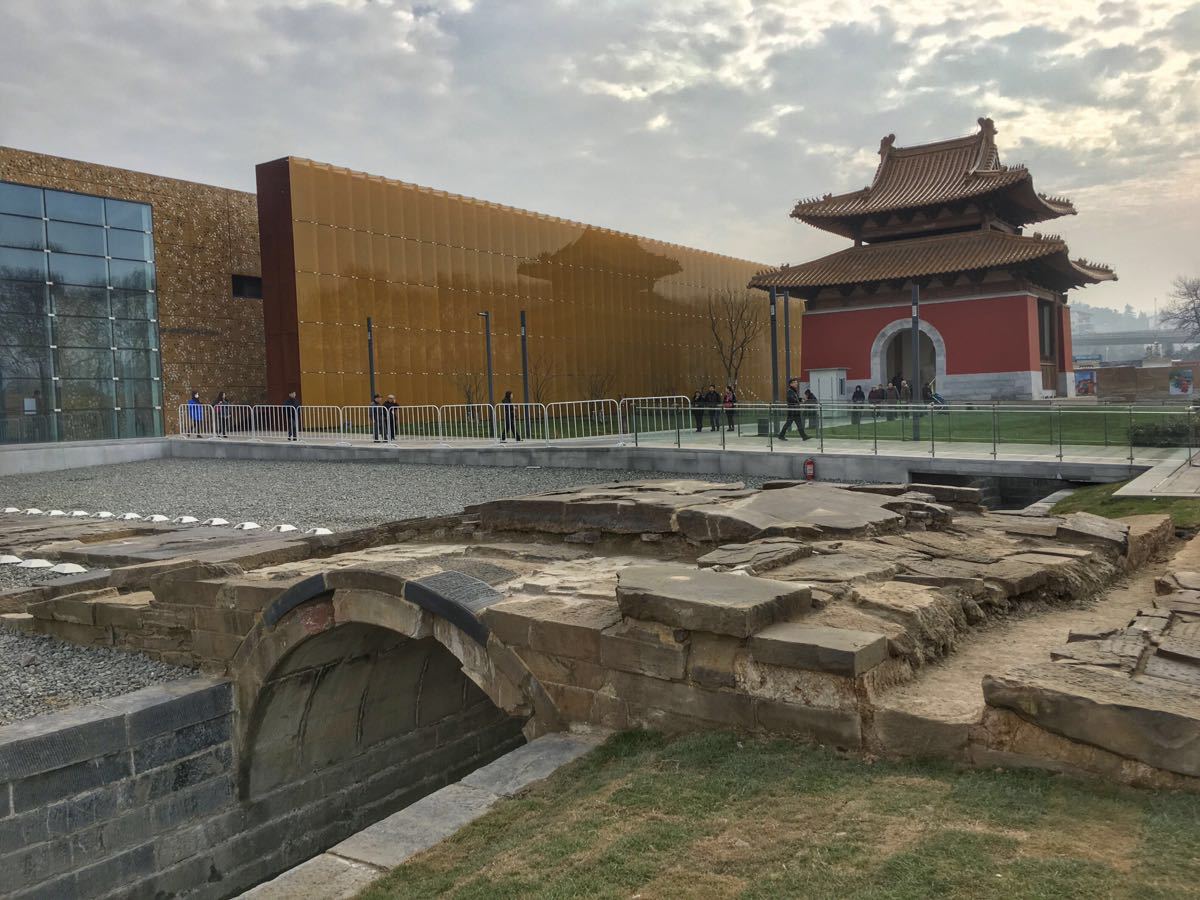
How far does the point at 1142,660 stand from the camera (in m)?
4.55

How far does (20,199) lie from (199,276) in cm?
593

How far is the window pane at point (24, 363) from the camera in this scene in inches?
970

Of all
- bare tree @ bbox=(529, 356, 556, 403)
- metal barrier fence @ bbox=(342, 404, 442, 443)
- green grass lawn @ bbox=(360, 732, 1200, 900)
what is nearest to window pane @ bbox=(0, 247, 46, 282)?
metal barrier fence @ bbox=(342, 404, 442, 443)

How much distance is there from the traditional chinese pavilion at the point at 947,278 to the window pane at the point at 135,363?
20.3 m

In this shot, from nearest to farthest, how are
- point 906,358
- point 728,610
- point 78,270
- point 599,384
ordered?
1. point 728,610
2. point 78,270
3. point 906,358
4. point 599,384

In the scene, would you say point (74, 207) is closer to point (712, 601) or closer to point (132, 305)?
point (132, 305)

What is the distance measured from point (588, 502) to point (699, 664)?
12.5 feet

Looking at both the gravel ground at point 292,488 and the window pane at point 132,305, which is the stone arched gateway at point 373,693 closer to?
the gravel ground at point 292,488

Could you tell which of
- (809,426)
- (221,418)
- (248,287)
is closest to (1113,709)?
(809,426)

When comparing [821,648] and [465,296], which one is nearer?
[821,648]

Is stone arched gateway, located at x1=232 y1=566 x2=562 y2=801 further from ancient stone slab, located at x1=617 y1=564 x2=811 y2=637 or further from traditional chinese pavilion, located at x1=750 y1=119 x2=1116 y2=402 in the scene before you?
traditional chinese pavilion, located at x1=750 y1=119 x2=1116 y2=402

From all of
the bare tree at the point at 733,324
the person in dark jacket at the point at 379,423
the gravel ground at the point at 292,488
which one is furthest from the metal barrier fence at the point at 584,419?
the bare tree at the point at 733,324

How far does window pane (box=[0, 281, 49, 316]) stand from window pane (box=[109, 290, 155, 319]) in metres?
2.00

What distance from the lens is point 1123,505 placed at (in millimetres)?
11336
